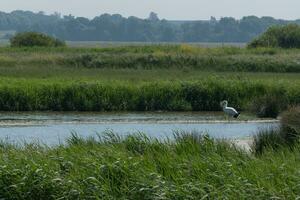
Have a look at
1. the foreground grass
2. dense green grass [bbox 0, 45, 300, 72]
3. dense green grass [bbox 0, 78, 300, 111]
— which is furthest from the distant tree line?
the foreground grass

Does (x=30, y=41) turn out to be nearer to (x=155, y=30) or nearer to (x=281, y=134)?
(x=281, y=134)

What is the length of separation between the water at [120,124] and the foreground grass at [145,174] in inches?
408

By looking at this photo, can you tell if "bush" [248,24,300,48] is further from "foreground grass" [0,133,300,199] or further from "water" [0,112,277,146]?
"foreground grass" [0,133,300,199]

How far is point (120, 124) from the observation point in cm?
2773

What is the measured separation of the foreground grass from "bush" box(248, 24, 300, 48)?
54557 mm

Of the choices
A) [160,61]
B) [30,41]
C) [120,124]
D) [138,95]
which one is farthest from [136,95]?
[30,41]

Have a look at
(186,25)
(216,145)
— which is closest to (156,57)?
(216,145)

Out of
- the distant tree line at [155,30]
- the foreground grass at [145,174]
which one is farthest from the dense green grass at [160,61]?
the distant tree line at [155,30]

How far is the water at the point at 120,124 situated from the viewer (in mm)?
25156

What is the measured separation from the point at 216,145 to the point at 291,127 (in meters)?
4.97

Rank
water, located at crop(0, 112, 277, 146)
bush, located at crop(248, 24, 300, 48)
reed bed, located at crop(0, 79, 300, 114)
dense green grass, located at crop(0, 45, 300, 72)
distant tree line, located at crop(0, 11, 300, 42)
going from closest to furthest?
water, located at crop(0, 112, 277, 146) → reed bed, located at crop(0, 79, 300, 114) → dense green grass, located at crop(0, 45, 300, 72) → bush, located at crop(248, 24, 300, 48) → distant tree line, located at crop(0, 11, 300, 42)

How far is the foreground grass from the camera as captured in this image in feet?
37.1

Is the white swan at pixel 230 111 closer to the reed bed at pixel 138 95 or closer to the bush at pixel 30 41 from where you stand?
the reed bed at pixel 138 95

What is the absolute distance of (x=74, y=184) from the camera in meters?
11.9
